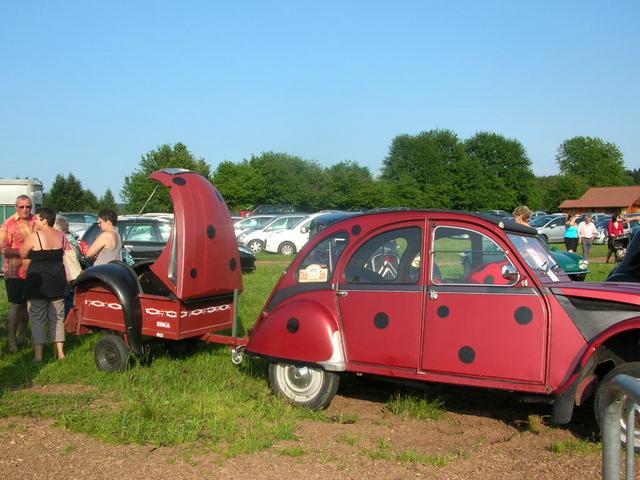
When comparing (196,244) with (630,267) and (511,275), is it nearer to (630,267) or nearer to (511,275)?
(511,275)

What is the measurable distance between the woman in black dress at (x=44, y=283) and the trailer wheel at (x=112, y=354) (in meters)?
0.81

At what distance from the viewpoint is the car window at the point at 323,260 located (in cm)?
607

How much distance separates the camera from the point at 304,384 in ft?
20.2

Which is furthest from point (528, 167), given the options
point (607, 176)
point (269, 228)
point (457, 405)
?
point (457, 405)

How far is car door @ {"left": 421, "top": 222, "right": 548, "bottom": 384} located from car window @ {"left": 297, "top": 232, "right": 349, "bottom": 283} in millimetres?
885

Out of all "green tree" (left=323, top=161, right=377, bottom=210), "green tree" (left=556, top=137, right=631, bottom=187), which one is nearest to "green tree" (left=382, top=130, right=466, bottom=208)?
"green tree" (left=323, top=161, right=377, bottom=210)

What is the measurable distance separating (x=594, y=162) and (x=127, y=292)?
13362cm

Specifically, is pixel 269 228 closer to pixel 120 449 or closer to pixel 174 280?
pixel 174 280

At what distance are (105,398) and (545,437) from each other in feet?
→ 13.3

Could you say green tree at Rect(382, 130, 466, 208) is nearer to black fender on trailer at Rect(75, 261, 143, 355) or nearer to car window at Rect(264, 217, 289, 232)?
car window at Rect(264, 217, 289, 232)

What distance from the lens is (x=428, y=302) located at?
17.9 ft

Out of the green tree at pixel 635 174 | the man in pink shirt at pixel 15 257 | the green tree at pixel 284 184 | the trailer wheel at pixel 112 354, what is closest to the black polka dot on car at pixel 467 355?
the trailer wheel at pixel 112 354

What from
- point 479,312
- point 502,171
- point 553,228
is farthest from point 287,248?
point 502,171

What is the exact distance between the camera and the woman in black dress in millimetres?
7957
